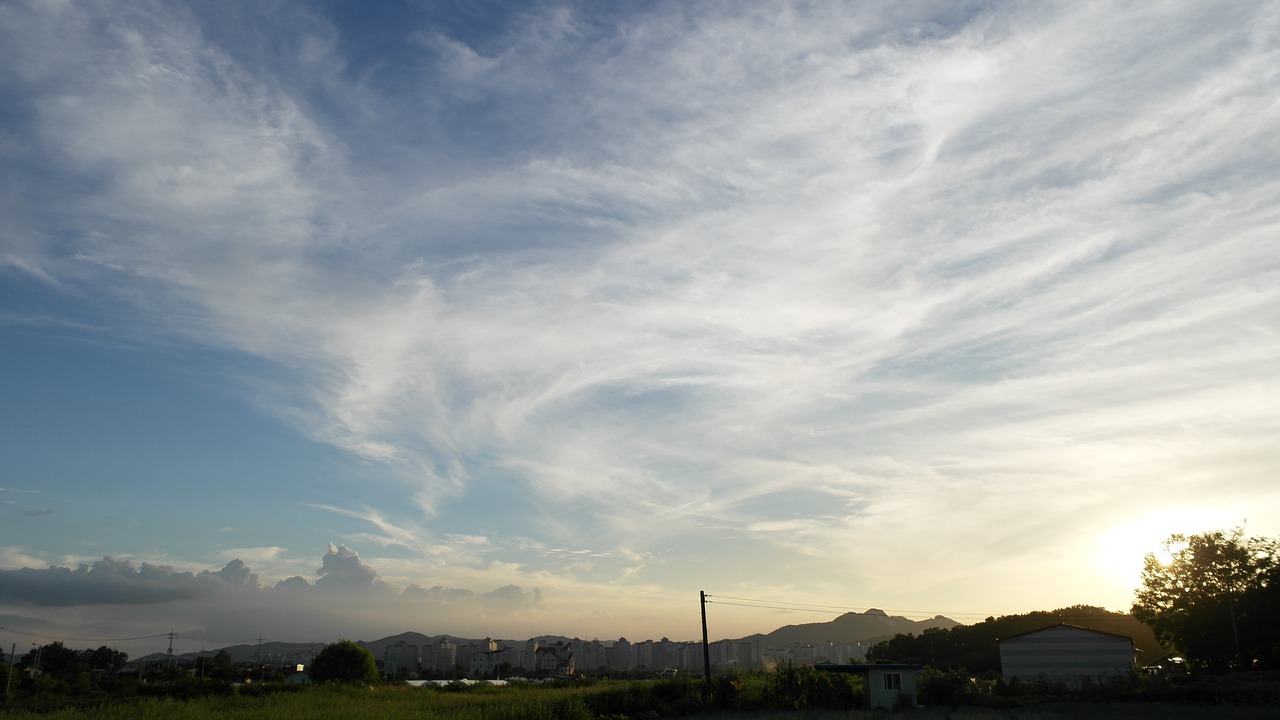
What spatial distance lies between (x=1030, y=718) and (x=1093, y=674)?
29440 millimetres

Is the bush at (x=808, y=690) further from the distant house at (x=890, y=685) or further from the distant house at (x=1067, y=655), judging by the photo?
the distant house at (x=1067, y=655)

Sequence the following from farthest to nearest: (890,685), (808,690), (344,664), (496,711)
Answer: (344,664) < (808,690) < (890,685) < (496,711)

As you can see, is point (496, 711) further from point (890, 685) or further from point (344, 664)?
point (344, 664)

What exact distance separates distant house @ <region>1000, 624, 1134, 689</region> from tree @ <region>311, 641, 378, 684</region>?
168ft

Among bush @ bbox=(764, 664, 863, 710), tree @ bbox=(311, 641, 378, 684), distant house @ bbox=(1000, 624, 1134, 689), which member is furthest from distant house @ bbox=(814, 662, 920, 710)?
tree @ bbox=(311, 641, 378, 684)

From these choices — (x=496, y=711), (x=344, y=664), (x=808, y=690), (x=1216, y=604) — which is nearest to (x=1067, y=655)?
(x=1216, y=604)

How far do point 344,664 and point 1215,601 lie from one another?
6759cm

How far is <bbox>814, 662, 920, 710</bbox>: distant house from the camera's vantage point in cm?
4400

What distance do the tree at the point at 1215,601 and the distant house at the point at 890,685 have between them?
25.0 metres

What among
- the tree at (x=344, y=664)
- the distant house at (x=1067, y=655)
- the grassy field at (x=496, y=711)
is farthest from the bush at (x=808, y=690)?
the tree at (x=344, y=664)

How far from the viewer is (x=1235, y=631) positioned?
5206 cm

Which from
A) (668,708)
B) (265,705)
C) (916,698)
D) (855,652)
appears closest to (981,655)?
(916,698)

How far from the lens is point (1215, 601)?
55.0 m

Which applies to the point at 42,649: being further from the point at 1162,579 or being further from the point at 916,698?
the point at 1162,579
